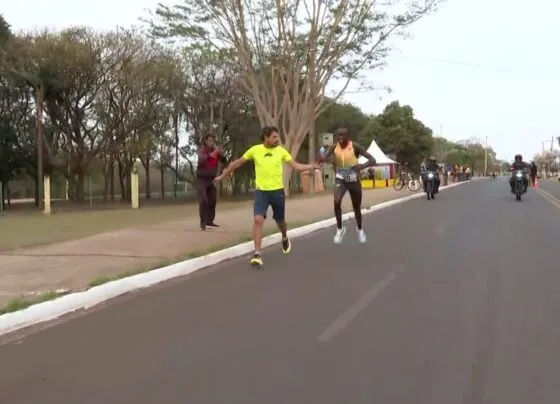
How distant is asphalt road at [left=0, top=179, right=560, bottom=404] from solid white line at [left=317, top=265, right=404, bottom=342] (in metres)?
0.02

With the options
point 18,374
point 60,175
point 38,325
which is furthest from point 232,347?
point 60,175

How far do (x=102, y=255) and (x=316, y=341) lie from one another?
527 centimetres

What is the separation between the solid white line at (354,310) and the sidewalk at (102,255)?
2.88 meters

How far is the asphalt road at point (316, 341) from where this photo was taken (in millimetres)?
4672

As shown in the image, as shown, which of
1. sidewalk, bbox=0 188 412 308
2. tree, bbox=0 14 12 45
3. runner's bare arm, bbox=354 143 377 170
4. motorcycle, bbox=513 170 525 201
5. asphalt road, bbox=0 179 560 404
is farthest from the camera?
tree, bbox=0 14 12 45

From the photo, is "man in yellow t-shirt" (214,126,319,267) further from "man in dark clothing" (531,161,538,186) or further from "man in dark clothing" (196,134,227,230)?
"man in dark clothing" (531,161,538,186)

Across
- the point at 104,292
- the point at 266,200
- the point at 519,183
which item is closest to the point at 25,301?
the point at 104,292

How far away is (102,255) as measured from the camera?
10297 millimetres

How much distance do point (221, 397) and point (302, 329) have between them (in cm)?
180

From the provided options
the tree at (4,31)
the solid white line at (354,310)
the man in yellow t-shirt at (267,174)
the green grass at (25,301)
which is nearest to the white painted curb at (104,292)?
the green grass at (25,301)

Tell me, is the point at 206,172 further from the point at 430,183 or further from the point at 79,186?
the point at 79,186

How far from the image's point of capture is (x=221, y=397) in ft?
14.9

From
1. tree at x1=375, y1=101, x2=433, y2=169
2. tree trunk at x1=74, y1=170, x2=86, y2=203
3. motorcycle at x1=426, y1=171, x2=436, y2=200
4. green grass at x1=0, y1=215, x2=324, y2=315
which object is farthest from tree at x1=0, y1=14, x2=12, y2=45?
tree at x1=375, y1=101, x2=433, y2=169

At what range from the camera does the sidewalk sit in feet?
26.9
